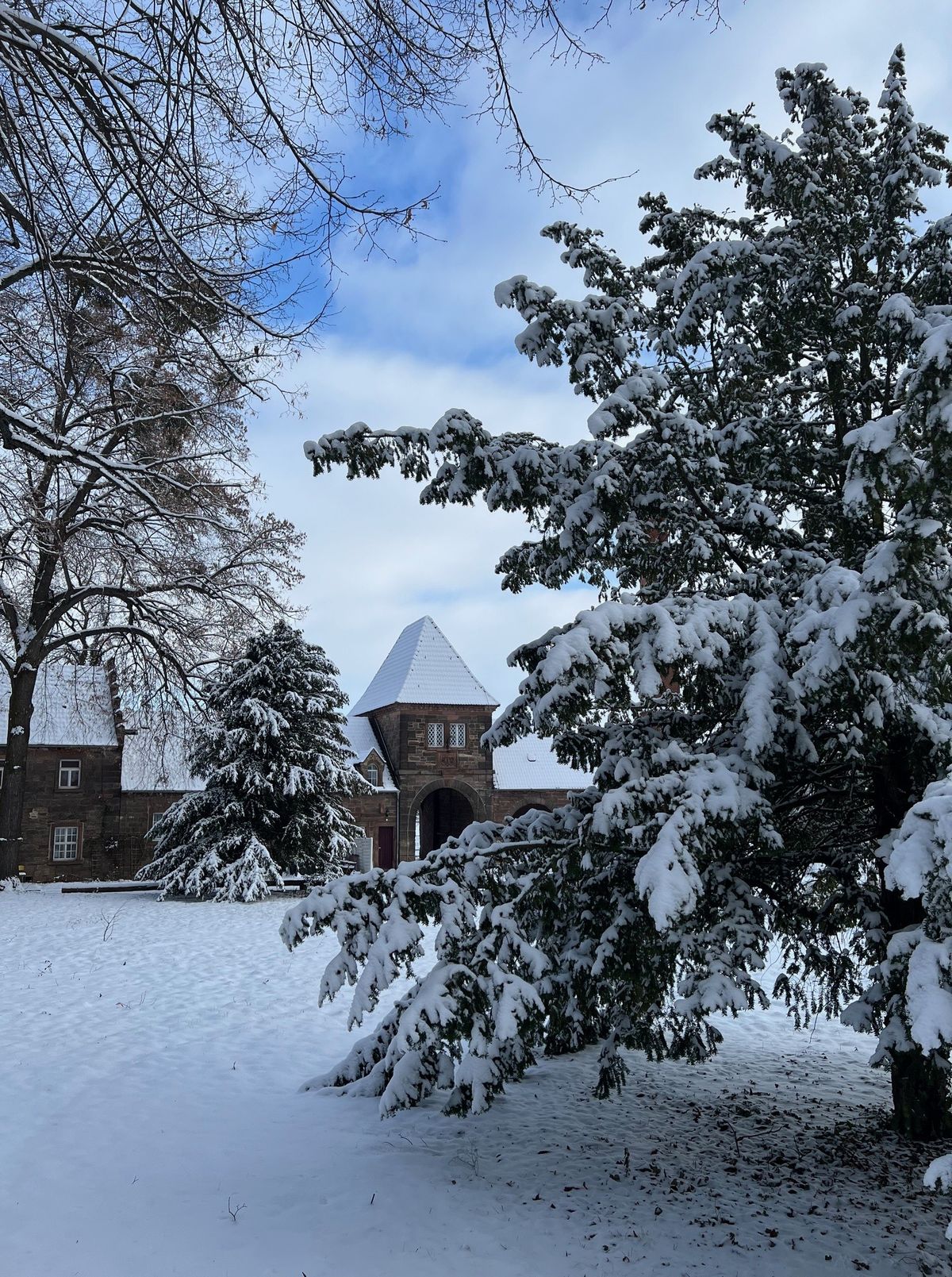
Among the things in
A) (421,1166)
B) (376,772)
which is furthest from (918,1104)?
(376,772)

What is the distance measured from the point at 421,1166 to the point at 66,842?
2811cm

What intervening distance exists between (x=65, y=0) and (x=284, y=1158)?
7010 millimetres

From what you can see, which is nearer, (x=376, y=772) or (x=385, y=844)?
(x=376, y=772)

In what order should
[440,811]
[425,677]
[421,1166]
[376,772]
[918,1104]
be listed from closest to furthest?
[918,1104], [421,1166], [376,772], [425,677], [440,811]

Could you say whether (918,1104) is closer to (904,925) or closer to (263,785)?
(904,925)

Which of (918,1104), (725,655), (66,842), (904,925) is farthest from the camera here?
(66,842)

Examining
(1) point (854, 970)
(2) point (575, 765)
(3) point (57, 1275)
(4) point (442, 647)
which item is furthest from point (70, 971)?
(4) point (442, 647)

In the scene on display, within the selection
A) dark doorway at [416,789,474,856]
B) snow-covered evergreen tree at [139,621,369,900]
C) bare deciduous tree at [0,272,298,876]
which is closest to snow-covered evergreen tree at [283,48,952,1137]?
bare deciduous tree at [0,272,298,876]

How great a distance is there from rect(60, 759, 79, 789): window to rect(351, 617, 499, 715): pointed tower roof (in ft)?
36.3

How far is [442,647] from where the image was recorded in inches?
1446

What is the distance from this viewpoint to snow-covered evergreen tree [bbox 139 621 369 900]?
19641mm

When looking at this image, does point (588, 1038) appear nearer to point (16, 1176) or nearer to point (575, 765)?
point (575, 765)

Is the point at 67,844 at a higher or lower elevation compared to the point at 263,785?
lower

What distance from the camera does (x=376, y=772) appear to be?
112ft
